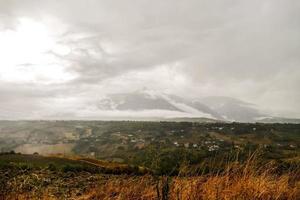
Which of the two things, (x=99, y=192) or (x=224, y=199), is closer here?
(x=224, y=199)

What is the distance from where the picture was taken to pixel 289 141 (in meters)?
178

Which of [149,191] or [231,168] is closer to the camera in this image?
[149,191]

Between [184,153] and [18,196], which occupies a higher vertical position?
[184,153]

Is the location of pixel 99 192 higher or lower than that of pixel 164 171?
lower

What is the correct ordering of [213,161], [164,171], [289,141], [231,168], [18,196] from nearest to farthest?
[18,196] < [164,171] < [231,168] < [213,161] < [289,141]

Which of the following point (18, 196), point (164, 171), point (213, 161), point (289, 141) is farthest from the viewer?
point (289, 141)

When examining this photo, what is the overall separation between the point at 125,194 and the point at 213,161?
11.1 ft

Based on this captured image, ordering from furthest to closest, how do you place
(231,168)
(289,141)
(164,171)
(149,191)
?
(289,141)
(231,168)
(149,191)
(164,171)

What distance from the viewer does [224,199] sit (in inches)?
243

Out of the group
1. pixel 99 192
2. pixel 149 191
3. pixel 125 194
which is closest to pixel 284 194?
pixel 149 191

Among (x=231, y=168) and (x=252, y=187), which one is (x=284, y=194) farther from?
(x=231, y=168)

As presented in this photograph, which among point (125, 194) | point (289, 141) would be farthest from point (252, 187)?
point (289, 141)

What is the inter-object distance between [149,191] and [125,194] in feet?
1.69

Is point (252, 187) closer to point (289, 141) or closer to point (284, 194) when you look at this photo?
point (284, 194)
